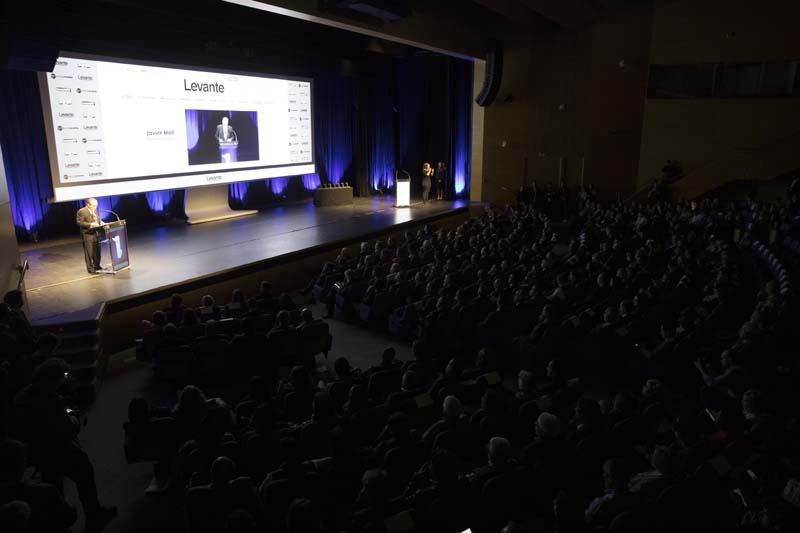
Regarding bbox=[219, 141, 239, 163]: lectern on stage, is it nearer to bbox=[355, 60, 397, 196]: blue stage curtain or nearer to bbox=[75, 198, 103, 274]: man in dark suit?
bbox=[75, 198, 103, 274]: man in dark suit

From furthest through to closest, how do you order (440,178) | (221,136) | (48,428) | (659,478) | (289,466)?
1. (440,178)
2. (221,136)
3. (48,428)
4. (289,466)
5. (659,478)

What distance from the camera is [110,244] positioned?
7816 millimetres

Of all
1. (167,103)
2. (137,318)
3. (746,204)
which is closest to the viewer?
(137,318)

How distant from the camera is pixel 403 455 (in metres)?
3.42

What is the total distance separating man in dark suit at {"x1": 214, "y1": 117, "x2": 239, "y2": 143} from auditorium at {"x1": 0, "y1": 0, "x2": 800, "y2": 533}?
5 cm

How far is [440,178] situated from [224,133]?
7285 millimetres

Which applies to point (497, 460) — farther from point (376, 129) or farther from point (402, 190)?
point (376, 129)

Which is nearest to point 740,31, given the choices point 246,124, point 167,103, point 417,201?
point 417,201

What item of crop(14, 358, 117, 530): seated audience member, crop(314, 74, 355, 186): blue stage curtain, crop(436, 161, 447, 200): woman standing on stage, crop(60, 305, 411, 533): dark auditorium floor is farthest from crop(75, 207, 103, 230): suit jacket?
crop(436, 161, 447, 200): woman standing on stage

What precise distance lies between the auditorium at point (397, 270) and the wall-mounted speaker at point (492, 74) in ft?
0.28

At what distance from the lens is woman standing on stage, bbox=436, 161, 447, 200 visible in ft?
56.5

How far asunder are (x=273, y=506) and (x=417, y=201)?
14.0 metres

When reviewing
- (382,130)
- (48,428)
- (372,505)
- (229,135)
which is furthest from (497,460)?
(382,130)

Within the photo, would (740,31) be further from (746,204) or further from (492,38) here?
(492,38)
